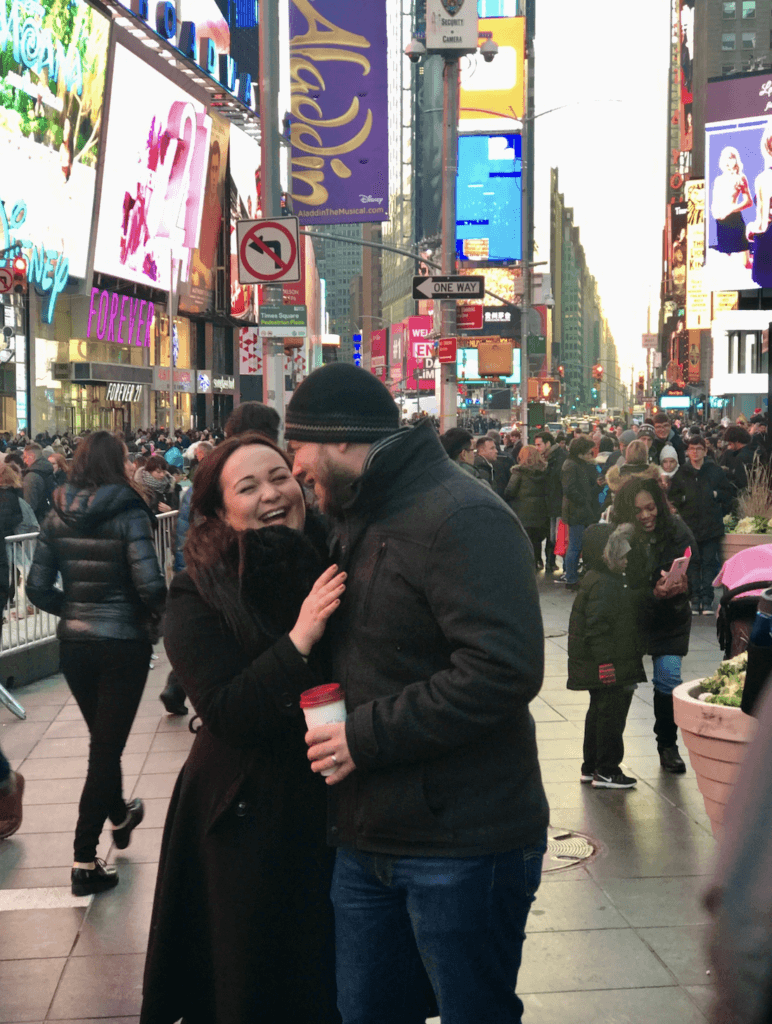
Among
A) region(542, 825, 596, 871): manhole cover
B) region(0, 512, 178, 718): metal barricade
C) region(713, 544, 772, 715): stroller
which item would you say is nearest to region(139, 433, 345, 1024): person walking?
region(542, 825, 596, 871): manhole cover

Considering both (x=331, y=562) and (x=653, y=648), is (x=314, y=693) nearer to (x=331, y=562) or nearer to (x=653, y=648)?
(x=331, y=562)

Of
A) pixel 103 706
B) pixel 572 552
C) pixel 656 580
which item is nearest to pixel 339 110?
pixel 572 552

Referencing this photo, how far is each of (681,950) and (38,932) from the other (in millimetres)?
2589

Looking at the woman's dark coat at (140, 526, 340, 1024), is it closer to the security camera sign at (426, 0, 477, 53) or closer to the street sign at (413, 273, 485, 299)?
the street sign at (413, 273, 485, 299)

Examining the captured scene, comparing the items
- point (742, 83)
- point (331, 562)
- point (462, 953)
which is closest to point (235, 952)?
point (462, 953)

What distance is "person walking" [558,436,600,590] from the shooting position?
53.3 ft

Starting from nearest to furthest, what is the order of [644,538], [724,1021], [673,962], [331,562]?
[724,1021] → [331,562] → [673,962] → [644,538]

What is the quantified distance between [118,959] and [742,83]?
181ft

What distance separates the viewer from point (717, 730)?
201 inches

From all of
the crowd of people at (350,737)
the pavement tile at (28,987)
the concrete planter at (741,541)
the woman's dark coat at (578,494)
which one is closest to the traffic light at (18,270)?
the woman's dark coat at (578,494)

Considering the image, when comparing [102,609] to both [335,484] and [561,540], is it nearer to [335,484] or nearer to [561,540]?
[335,484]

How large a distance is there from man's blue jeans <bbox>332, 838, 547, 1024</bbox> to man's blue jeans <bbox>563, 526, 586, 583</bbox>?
13.6 metres

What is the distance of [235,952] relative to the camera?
3297 millimetres

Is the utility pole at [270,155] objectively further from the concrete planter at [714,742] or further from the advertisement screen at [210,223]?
the advertisement screen at [210,223]
